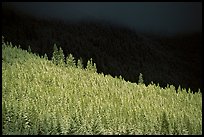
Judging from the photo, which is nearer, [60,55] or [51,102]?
[51,102]

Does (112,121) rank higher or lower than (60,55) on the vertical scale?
lower

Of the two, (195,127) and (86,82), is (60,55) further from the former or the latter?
(195,127)

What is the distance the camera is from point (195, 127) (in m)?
112

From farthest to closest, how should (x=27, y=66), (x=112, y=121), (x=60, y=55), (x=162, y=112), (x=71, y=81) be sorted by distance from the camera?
A: (x=60, y=55) → (x=27, y=66) → (x=71, y=81) → (x=162, y=112) → (x=112, y=121)

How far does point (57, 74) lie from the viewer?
14312 centimetres

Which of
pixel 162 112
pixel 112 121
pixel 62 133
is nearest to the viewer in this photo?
pixel 62 133

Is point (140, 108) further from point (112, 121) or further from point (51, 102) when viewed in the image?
point (51, 102)

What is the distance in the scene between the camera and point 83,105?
10975 centimetres

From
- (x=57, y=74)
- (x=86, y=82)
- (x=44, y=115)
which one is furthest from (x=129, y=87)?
(x=44, y=115)

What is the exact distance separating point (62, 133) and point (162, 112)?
39.4 m

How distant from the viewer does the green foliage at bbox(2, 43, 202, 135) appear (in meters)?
90.8

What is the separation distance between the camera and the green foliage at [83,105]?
90.8 metres

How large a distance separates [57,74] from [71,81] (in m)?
9.25

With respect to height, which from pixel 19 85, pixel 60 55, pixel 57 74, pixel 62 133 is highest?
pixel 60 55
